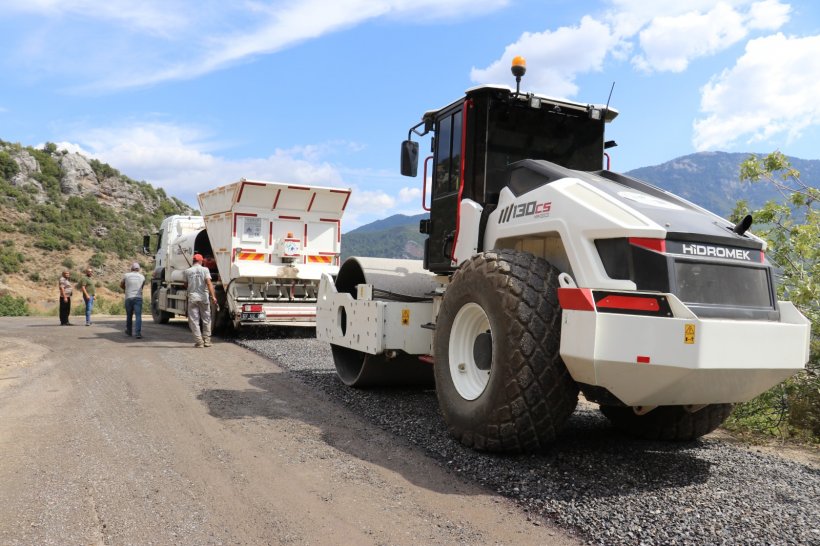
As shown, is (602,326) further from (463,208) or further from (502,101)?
(502,101)

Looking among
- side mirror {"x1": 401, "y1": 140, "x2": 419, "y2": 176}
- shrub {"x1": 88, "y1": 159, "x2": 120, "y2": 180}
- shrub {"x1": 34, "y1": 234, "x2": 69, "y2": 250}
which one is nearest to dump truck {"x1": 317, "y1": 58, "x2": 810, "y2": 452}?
side mirror {"x1": 401, "y1": 140, "x2": 419, "y2": 176}

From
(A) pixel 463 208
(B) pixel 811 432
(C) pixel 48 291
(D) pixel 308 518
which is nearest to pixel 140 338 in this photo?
(A) pixel 463 208

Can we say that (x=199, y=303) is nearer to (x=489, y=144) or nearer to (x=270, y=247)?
(x=270, y=247)

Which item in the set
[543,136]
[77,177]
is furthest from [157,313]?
[77,177]

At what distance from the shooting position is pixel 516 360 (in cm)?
429

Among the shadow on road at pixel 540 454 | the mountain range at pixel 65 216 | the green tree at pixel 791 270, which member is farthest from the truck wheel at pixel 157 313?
the mountain range at pixel 65 216

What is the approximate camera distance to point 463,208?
19.3 feet

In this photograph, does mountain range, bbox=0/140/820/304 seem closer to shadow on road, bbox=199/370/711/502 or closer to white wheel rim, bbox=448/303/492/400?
shadow on road, bbox=199/370/711/502

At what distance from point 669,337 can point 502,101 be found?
2.93 meters

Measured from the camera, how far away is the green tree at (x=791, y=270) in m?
6.33

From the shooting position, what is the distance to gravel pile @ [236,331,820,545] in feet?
11.7

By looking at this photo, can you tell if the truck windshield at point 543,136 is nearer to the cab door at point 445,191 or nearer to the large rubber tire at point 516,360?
the cab door at point 445,191

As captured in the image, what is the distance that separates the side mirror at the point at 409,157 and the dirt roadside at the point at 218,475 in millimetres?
2470

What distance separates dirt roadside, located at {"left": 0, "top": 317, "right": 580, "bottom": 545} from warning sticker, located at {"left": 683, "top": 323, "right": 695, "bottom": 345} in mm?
1307
